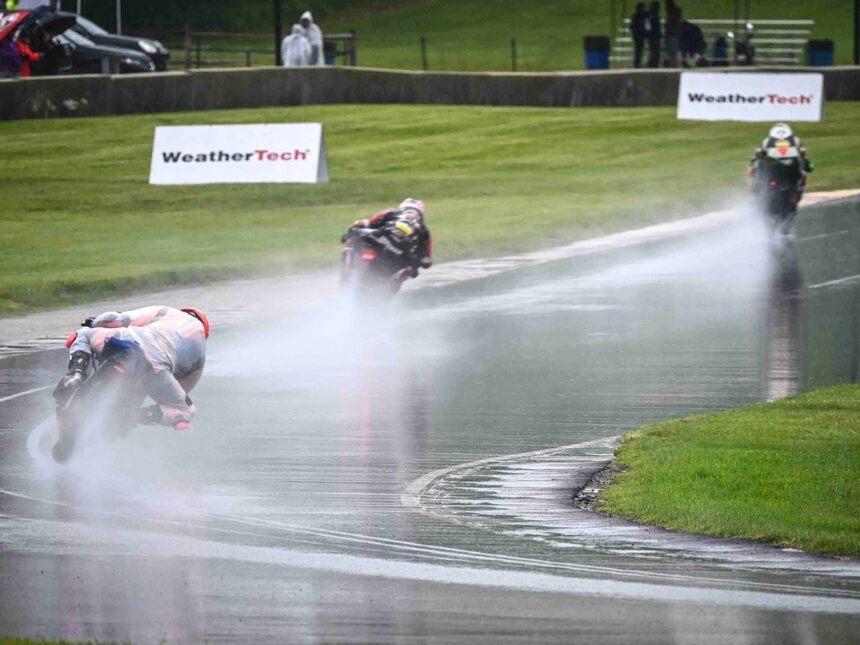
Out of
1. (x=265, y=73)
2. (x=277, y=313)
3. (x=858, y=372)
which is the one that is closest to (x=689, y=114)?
(x=265, y=73)

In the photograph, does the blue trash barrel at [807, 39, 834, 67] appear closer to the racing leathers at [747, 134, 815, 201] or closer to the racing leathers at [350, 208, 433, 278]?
the racing leathers at [747, 134, 815, 201]

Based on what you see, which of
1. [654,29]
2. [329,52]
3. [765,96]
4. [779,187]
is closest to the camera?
[779,187]

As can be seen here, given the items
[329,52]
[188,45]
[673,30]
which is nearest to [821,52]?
[673,30]

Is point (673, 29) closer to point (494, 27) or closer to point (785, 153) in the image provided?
point (785, 153)

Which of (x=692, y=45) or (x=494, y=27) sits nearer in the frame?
(x=692, y=45)

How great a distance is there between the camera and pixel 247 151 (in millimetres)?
36219

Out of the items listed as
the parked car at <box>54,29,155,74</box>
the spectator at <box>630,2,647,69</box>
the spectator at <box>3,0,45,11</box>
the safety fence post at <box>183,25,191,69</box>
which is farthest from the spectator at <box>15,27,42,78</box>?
the spectator at <box>630,2,647,69</box>

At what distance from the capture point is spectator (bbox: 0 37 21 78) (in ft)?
152

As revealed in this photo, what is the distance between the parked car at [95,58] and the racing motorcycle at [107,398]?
35.6 meters

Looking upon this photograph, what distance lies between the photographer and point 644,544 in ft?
37.0

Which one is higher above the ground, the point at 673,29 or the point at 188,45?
the point at 673,29

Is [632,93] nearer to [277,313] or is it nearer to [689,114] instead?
[689,114]

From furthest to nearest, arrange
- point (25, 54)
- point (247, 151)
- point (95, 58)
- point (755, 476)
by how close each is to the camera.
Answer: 1. point (95, 58)
2. point (25, 54)
3. point (247, 151)
4. point (755, 476)

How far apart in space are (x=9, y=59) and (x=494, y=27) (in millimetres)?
42152
